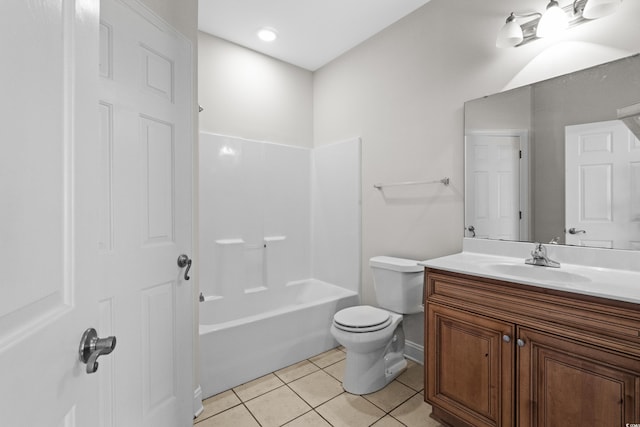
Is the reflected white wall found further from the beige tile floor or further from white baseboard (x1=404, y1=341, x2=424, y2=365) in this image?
the beige tile floor

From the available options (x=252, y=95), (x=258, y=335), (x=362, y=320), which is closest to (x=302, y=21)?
(x=252, y=95)

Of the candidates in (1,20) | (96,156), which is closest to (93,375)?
(96,156)

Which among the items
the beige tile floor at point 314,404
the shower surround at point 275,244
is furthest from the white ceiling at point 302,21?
the beige tile floor at point 314,404

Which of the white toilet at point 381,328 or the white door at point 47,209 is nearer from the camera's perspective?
the white door at point 47,209

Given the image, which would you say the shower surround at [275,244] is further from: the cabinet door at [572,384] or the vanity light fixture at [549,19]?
the cabinet door at [572,384]

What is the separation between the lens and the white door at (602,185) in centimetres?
141

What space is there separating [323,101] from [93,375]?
2.98 m

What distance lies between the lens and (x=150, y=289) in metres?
1.36

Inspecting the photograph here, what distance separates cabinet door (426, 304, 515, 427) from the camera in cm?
131

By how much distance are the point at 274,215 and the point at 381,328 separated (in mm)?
1538

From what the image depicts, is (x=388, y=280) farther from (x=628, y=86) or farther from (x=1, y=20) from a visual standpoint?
Result: (x=1, y=20)

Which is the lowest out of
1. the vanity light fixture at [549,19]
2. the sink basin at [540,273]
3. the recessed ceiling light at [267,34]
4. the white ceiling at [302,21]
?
the sink basin at [540,273]

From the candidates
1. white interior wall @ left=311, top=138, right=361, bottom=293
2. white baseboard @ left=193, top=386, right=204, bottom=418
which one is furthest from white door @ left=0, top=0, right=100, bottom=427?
white interior wall @ left=311, top=138, right=361, bottom=293

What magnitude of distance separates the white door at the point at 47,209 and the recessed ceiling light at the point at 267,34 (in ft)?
7.04
